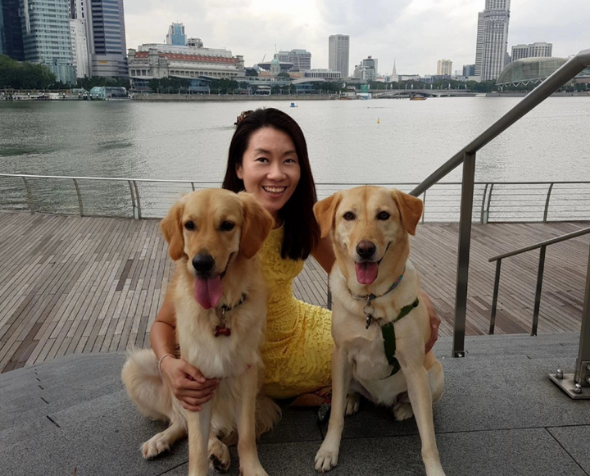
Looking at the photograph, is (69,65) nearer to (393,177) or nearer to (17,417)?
(393,177)

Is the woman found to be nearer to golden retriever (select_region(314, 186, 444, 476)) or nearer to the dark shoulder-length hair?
the dark shoulder-length hair

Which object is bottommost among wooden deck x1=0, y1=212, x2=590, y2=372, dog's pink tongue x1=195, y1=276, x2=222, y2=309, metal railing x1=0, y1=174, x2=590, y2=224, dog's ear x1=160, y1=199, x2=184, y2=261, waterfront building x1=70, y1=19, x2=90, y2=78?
metal railing x1=0, y1=174, x2=590, y2=224

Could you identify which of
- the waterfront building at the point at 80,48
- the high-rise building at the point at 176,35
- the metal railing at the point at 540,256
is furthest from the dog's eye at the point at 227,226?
the high-rise building at the point at 176,35

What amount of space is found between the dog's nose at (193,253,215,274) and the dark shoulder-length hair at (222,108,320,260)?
2.45 ft

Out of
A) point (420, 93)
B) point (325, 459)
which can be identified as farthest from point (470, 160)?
point (420, 93)

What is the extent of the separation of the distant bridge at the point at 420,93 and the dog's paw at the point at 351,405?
82208 millimetres

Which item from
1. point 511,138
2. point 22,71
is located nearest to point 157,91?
point 22,71

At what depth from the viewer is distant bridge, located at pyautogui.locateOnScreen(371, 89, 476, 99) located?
81750 millimetres

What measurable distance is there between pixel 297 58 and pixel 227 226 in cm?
15783

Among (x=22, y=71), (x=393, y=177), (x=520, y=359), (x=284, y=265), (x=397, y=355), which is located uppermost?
(x=22, y=71)

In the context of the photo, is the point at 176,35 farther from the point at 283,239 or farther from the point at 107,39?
the point at 283,239

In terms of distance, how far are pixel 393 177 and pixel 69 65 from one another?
111 metres

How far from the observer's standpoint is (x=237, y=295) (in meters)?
1.95

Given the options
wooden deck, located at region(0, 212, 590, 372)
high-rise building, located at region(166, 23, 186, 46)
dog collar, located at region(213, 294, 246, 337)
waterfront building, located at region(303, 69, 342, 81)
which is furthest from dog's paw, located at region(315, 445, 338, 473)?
high-rise building, located at region(166, 23, 186, 46)
